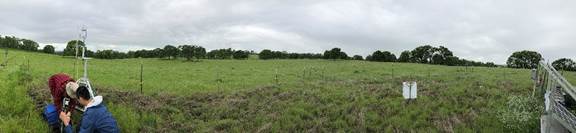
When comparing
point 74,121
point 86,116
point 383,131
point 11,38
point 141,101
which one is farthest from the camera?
point 11,38

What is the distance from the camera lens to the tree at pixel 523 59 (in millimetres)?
60469

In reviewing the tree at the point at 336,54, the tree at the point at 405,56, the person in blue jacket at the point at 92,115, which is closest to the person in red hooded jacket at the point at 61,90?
the person in blue jacket at the point at 92,115

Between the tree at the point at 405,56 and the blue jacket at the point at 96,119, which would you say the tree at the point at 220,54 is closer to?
the tree at the point at 405,56

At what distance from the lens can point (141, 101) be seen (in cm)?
1421

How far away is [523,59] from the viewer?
203 feet

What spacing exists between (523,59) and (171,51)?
156ft

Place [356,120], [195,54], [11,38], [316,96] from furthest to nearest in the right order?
[11,38] < [195,54] < [316,96] < [356,120]

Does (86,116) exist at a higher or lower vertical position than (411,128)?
higher

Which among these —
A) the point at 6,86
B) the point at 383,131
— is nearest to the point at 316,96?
the point at 383,131

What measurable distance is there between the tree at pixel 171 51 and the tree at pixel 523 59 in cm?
4421

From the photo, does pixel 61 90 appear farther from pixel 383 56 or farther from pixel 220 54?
pixel 383 56

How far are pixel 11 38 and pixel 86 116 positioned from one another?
7094 cm

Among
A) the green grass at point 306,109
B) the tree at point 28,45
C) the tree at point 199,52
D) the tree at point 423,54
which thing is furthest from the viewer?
the tree at point 423,54

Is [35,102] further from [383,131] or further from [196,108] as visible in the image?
[383,131]
